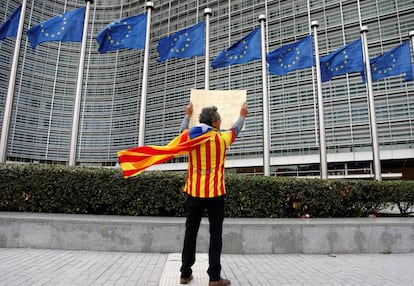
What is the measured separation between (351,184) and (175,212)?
4.13 metres

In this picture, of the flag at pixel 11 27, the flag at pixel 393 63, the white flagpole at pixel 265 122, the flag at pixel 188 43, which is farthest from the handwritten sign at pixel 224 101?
the flag at pixel 11 27

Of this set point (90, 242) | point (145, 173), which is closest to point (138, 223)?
point (90, 242)

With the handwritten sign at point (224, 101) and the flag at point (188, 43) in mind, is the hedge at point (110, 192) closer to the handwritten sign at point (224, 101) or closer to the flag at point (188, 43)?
the handwritten sign at point (224, 101)

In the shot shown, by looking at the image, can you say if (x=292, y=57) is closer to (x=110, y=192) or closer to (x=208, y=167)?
(x=110, y=192)

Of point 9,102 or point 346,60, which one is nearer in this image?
point 9,102

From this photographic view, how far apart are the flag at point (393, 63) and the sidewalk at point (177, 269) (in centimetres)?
843

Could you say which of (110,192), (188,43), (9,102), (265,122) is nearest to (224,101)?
(265,122)

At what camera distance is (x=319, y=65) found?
1091cm

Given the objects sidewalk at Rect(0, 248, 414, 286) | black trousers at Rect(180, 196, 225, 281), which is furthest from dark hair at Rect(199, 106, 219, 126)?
sidewalk at Rect(0, 248, 414, 286)

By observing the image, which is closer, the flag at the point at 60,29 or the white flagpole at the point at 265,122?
the flag at the point at 60,29

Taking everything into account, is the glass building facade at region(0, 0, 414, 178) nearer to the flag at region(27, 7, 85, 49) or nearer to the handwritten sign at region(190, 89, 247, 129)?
the flag at region(27, 7, 85, 49)

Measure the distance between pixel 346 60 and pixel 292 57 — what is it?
233cm

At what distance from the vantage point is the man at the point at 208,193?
282 centimetres

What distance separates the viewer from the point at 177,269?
352 cm
